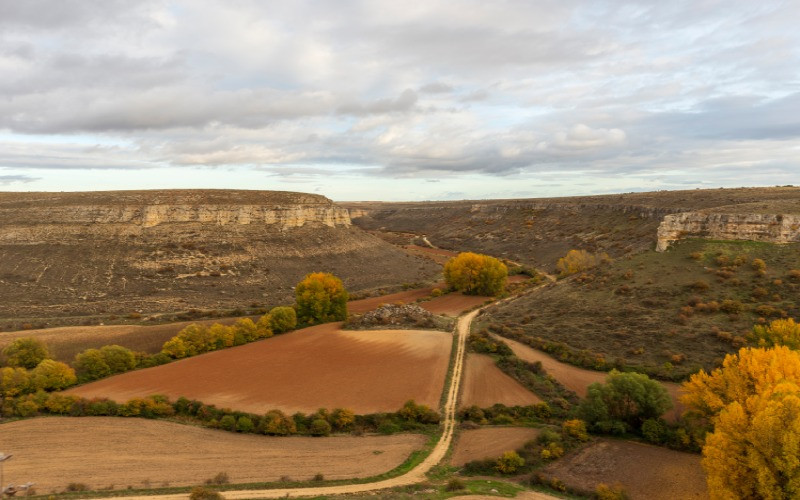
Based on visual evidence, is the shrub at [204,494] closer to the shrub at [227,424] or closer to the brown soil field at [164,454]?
the brown soil field at [164,454]

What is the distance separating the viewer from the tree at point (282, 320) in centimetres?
4794

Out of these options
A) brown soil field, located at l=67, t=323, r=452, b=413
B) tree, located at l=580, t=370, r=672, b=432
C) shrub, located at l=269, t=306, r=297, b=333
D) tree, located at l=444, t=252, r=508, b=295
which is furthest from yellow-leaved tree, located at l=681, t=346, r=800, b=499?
tree, located at l=444, t=252, r=508, b=295

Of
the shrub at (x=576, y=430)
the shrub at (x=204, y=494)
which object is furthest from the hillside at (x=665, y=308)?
the shrub at (x=204, y=494)

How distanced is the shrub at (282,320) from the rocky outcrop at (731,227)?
4403cm

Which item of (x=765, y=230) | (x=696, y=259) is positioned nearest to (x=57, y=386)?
(x=696, y=259)

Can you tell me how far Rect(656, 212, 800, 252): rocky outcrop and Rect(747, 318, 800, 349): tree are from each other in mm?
21534

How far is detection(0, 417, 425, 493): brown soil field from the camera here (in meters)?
22.4

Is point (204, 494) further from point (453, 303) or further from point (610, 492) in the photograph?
point (453, 303)

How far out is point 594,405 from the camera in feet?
A: 91.2

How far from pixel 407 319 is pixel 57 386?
31.2 meters

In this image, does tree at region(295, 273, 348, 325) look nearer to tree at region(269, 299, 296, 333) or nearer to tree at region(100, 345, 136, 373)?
tree at region(269, 299, 296, 333)

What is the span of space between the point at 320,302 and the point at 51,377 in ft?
81.5

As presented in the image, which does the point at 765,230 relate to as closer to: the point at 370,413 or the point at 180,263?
the point at 370,413

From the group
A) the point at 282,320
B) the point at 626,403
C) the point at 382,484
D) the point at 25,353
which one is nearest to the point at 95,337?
the point at 25,353
